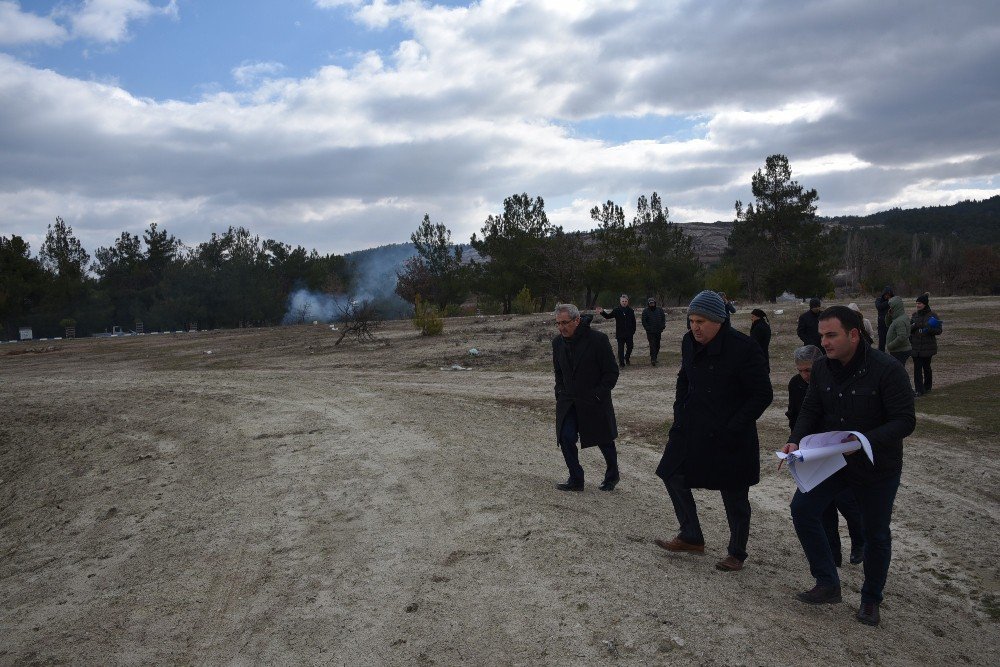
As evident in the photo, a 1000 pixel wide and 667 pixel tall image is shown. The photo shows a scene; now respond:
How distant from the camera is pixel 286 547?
579 centimetres

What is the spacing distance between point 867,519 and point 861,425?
586 millimetres

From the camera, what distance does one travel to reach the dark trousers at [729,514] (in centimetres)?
455

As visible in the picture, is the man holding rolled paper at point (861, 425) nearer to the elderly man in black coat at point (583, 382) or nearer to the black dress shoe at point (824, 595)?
the black dress shoe at point (824, 595)

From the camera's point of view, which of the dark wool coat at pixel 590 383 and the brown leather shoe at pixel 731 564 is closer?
the brown leather shoe at pixel 731 564

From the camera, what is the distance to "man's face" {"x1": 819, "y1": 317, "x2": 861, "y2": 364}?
3.87 metres

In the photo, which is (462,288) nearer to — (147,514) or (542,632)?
(147,514)

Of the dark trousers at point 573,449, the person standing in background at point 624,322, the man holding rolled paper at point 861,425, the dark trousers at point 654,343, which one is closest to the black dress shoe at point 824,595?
the man holding rolled paper at point 861,425

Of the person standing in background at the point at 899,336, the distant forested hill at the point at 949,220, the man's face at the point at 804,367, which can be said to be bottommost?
the person standing in background at the point at 899,336

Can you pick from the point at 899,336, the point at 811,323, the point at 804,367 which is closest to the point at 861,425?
the point at 804,367

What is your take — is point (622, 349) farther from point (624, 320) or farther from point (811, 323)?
point (811, 323)

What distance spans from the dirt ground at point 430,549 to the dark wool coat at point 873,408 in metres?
0.98

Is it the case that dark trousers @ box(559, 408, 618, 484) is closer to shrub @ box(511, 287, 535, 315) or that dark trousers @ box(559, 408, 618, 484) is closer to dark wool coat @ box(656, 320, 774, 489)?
dark wool coat @ box(656, 320, 774, 489)

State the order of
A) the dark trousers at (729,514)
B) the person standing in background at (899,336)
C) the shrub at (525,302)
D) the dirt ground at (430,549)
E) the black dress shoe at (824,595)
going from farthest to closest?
1. the shrub at (525,302)
2. the person standing in background at (899,336)
3. the dark trousers at (729,514)
4. the black dress shoe at (824,595)
5. the dirt ground at (430,549)

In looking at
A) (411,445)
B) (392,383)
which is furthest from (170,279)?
(411,445)
